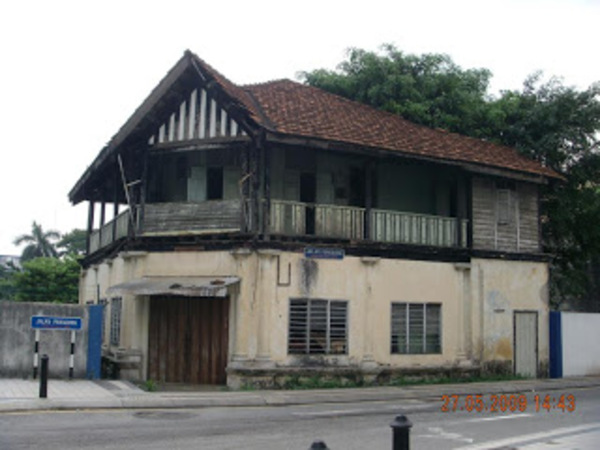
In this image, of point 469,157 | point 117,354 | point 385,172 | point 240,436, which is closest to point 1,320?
point 117,354

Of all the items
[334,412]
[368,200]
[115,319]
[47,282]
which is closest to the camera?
[334,412]

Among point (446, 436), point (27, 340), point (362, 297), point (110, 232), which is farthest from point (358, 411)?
point (110, 232)

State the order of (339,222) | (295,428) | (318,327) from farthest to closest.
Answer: (339,222), (318,327), (295,428)

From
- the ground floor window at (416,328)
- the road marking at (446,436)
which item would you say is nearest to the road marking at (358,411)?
the road marking at (446,436)

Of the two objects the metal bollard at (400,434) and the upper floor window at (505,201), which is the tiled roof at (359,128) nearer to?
the upper floor window at (505,201)

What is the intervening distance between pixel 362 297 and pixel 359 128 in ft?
15.5

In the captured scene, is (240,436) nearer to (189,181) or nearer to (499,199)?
(189,181)

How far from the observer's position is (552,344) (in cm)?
2297

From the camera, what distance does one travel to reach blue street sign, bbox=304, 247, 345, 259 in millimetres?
18594

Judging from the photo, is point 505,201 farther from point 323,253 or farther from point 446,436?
point 446,436

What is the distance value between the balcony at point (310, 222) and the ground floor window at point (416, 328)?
1859mm

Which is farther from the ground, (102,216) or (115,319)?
(102,216)

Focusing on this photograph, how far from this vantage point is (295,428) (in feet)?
39.0
